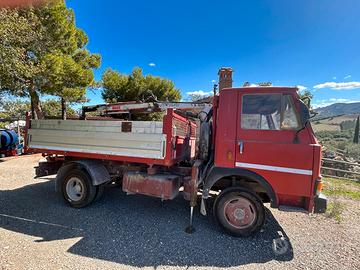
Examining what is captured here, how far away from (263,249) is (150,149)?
98.2 inches

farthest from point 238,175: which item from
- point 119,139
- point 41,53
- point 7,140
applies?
point 7,140

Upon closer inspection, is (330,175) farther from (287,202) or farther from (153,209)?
(153,209)

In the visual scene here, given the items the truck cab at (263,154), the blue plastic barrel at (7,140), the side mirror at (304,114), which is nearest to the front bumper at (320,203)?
the truck cab at (263,154)

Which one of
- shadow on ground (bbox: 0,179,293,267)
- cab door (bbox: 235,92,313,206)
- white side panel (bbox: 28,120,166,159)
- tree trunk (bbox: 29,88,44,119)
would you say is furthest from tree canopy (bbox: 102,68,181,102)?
cab door (bbox: 235,92,313,206)

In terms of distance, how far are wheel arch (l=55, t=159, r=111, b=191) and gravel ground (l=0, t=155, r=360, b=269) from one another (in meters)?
0.63

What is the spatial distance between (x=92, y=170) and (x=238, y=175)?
117 inches

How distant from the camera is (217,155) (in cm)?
384

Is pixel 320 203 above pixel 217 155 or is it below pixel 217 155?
below

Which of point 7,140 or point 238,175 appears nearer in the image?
point 238,175

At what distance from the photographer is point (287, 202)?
363 cm

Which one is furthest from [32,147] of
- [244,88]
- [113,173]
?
[244,88]

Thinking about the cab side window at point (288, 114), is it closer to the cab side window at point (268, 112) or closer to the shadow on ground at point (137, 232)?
the cab side window at point (268, 112)

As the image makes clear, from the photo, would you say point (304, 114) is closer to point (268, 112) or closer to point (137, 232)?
point (268, 112)

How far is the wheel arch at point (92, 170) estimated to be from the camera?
454cm
